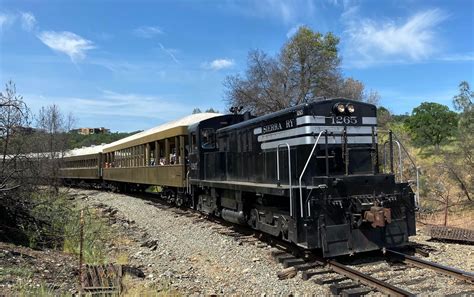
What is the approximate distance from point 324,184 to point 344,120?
1.50 meters

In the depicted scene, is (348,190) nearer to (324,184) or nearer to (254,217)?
(324,184)

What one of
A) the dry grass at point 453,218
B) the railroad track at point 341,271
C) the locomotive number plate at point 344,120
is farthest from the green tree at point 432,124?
the railroad track at point 341,271

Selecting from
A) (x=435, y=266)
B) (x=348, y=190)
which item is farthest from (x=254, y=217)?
(x=435, y=266)

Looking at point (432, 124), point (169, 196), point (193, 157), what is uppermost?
point (432, 124)

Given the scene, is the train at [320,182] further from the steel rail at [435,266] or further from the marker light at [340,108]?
the steel rail at [435,266]

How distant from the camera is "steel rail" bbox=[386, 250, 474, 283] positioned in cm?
614

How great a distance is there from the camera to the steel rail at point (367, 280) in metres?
5.63

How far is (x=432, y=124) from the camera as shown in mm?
37562

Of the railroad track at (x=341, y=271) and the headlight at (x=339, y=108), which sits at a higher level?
the headlight at (x=339, y=108)

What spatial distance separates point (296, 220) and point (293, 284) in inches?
46.8

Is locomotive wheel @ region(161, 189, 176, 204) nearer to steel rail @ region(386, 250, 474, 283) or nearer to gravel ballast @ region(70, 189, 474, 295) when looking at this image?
gravel ballast @ region(70, 189, 474, 295)

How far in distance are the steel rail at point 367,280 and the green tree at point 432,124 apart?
1095 inches

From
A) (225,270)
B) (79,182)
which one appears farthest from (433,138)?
(225,270)

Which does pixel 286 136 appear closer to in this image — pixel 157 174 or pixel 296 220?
pixel 296 220
